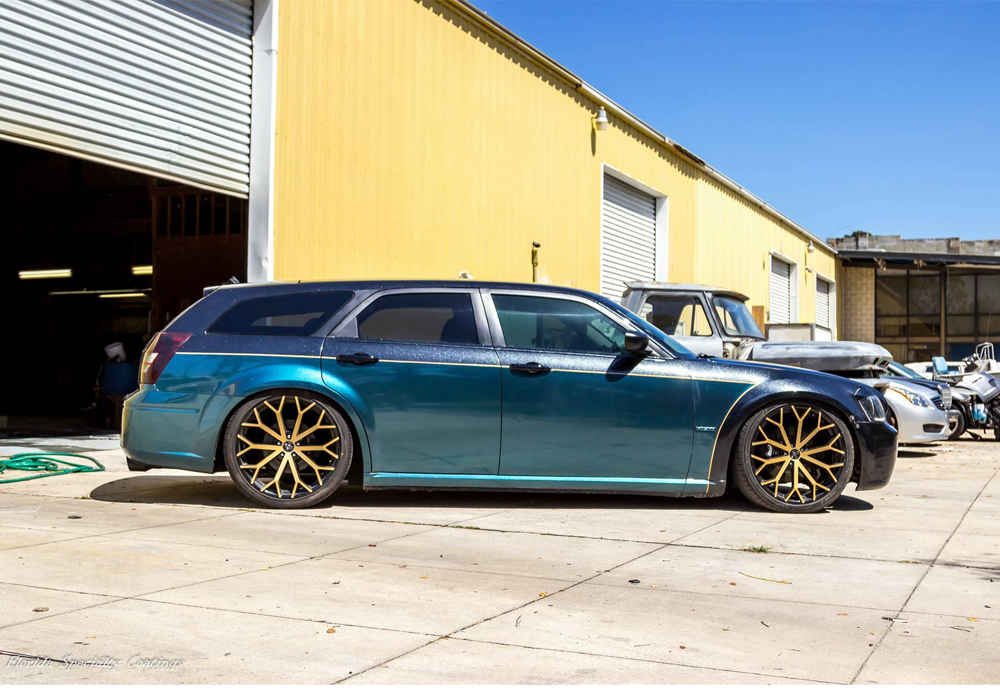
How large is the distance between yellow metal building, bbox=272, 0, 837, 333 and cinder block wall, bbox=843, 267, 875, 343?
23.5 metres

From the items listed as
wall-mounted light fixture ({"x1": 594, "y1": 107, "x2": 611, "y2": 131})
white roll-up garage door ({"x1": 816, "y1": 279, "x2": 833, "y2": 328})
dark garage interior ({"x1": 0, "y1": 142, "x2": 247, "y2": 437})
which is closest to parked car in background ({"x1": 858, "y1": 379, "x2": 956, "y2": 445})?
wall-mounted light fixture ({"x1": 594, "y1": 107, "x2": 611, "y2": 131})

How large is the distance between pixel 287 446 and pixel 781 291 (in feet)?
96.1

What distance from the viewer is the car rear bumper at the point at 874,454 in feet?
22.0

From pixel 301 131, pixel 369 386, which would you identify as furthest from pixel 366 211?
Answer: pixel 369 386

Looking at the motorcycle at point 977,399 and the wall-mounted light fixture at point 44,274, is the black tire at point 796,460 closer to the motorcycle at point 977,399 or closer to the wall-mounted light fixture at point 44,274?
the motorcycle at point 977,399

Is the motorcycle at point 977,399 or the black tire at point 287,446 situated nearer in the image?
the black tire at point 287,446

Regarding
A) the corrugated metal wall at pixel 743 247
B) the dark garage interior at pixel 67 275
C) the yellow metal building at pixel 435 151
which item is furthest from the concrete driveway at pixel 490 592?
the corrugated metal wall at pixel 743 247

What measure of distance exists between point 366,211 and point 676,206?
483 inches

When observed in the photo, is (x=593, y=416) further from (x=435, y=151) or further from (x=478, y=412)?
(x=435, y=151)

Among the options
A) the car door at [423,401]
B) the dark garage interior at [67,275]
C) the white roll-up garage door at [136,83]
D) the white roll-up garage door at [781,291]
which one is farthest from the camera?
the white roll-up garage door at [781,291]

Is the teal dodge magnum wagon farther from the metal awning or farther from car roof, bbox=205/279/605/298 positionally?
A: the metal awning

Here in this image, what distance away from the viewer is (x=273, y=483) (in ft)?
21.4

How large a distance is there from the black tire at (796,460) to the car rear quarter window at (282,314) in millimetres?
2856
